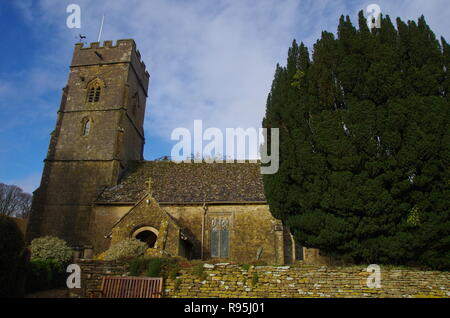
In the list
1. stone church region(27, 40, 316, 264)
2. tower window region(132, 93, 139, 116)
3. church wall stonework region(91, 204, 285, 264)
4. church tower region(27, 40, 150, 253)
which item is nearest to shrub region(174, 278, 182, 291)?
stone church region(27, 40, 316, 264)

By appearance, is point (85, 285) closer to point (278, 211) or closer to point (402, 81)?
point (278, 211)

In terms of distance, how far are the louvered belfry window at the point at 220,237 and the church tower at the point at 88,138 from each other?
792 cm

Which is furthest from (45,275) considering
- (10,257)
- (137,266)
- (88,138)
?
(88,138)

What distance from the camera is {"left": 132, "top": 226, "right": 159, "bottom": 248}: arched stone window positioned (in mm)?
17625

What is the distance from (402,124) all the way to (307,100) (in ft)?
12.3

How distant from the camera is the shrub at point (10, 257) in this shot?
34.1 ft

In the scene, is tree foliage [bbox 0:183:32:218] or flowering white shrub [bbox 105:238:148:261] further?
tree foliage [bbox 0:183:32:218]

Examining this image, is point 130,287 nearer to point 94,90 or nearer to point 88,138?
point 88,138

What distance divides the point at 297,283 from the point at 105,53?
2535 cm

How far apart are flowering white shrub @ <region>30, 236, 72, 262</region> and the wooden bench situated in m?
8.47

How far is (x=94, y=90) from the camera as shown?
27172 millimetres

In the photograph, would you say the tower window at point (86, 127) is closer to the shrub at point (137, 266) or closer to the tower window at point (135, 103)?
the tower window at point (135, 103)

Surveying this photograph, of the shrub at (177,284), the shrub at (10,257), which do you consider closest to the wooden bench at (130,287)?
the shrub at (177,284)

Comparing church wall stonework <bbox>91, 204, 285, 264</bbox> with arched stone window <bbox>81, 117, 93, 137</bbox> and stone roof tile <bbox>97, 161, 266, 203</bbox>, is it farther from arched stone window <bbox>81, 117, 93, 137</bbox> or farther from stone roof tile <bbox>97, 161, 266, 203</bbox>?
arched stone window <bbox>81, 117, 93, 137</bbox>
